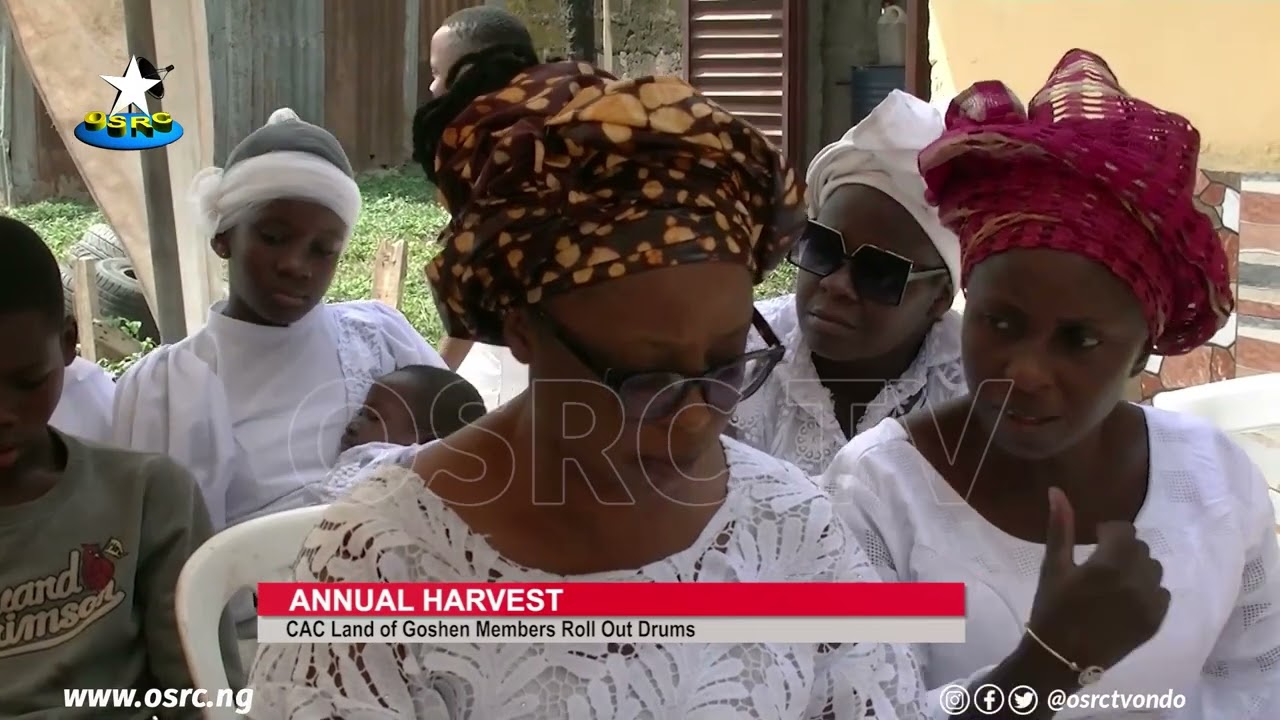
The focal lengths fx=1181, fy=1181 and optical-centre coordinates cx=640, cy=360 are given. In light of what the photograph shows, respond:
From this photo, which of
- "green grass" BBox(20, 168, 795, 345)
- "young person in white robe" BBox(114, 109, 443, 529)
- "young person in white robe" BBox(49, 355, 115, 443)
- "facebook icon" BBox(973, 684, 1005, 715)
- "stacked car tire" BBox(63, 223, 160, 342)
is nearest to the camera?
"facebook icon" BBox(973, 684, 1005, 715)

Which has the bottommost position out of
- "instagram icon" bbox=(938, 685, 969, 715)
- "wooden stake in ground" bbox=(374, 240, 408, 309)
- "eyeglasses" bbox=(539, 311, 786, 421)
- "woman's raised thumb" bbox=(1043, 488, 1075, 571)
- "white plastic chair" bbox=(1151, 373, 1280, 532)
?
"instagram icon" bbox=(938, 685, 969, 715)

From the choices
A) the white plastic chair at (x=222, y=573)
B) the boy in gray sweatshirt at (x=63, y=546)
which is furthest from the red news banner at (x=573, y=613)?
the boy in gray sweatshirt at (x=63, y=546)

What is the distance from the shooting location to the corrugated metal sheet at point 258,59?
1.71 meters

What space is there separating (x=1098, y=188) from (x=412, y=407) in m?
0.93

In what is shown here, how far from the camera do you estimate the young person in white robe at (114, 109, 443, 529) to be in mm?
1700

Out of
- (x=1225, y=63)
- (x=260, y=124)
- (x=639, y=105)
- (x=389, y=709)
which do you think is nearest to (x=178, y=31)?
(x=260, y=124)

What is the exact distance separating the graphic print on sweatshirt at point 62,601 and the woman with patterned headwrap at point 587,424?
431 mm

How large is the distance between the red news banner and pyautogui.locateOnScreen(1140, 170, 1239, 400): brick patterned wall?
0.73m

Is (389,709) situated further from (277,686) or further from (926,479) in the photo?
(926,479)

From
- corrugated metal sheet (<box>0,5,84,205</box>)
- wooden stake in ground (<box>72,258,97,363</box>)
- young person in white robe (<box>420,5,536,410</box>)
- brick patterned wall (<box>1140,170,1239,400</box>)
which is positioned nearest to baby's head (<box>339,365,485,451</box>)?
young person in white robe (<box>420,5,536,410</box>)

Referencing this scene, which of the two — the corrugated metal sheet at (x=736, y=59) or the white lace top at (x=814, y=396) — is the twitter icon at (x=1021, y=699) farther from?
the corrugated metal sheet at (x=736, y=59)

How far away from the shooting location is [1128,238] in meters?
1.13

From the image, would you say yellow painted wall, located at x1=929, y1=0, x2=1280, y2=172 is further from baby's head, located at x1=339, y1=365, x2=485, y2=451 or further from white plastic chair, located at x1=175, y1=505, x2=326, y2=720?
white plastic chair, located at x1=175, y1=505, x2=326, y2=720

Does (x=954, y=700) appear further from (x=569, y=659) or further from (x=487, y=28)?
(x=487, y=28)
